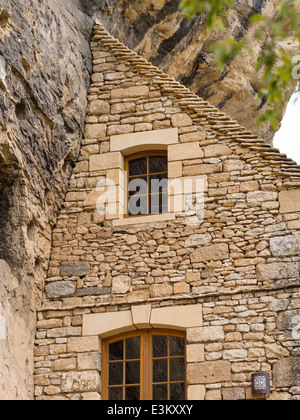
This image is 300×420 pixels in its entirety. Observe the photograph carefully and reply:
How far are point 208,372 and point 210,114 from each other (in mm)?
3763

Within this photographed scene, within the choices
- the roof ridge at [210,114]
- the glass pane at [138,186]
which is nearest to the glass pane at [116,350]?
the glass pane at [138,186]

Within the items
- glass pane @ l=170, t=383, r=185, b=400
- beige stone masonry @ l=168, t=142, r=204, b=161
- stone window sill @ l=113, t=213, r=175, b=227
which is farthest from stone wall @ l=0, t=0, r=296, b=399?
glass pane @ l=170, t=383, r=185, b=400

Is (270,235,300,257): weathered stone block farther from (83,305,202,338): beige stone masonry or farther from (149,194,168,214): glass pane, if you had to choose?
(149,194,168,214): glass pane

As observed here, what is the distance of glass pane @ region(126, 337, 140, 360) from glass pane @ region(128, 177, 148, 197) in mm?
2167

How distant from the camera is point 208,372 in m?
8.87

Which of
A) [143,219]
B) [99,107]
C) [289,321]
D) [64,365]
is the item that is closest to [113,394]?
[64,365]

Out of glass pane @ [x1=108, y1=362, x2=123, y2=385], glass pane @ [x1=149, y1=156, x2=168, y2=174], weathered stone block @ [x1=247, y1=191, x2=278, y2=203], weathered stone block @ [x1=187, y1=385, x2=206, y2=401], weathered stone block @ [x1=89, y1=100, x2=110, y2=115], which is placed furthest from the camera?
weathered stone block @ [x1=89, y1=100, x2=110, y2=115]

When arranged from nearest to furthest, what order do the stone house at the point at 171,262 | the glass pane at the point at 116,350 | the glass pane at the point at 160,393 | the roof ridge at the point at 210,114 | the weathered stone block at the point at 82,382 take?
1. the stone house at the point at 171,262
2. the weathered stone block at the point at 82,382
3. the glass pane at the point at 160,393
4. the glass pane at the point at 116,350
5. the roof ridge at the point at 210,114

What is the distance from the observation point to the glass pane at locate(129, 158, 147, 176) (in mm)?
10883

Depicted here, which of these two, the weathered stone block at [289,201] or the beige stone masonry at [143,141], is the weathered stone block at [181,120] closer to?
the beige stone masonry at [143,141]

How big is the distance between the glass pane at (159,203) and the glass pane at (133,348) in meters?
1.91

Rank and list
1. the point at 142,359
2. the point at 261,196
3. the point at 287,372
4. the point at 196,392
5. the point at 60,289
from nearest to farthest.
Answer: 1. the point at 287,372
2. the point at 196,392
3. the point at 142,359
4. the point at 261,196
5. the point at 60,289

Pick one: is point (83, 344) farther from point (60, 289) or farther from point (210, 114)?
point (210, 114)

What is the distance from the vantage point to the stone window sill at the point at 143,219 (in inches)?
392
